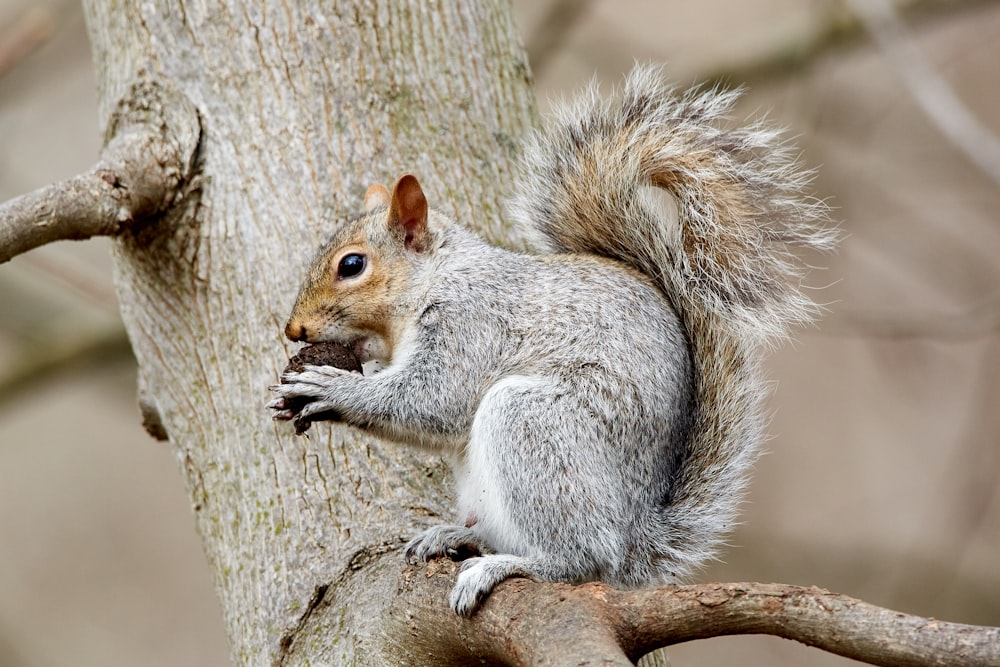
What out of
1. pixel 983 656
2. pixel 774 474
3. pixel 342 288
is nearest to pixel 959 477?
pixel 774 474

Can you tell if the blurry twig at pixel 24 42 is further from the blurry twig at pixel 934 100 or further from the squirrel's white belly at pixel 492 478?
the blurry twig at pixel 934 100

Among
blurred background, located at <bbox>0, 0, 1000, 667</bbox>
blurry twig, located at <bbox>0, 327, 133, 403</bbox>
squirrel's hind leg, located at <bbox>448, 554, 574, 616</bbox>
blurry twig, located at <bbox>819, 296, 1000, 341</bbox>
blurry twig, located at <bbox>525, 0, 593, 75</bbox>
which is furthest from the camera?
blurred background, located at <bbox>0, 0, 1000, 667</bbox>

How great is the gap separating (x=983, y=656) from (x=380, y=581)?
100cm

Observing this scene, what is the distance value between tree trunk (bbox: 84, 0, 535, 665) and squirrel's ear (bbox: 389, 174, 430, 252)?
0.44ft

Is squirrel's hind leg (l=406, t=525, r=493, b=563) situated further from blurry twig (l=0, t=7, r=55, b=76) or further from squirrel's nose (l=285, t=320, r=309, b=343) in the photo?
blurry twig (l=0, t=7, r=55, b=76)

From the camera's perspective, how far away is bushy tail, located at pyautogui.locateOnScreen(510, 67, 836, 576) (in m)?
2.09

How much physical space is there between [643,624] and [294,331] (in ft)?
Answer: 3.10

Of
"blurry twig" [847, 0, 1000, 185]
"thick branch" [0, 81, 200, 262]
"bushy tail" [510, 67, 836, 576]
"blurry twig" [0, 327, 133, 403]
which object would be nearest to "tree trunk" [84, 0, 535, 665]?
"thick branch" [0, 81, 200, 262]

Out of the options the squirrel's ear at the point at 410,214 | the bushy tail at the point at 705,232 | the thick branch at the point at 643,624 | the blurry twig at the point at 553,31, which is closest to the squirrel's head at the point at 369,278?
the squirrel's ear at the point at 410,214

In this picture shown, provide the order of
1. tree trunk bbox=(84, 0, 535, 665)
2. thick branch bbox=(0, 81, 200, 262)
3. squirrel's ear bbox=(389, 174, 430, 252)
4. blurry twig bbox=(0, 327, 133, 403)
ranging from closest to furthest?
thick branch bbox=(0, 81, 200, 262) < tree trunk bbox=(84, 0, 535, 665) < squirrel's ear bbox=(389, 174, 430, 252) < blurry twig bbox=(0, 327, 133, 403)

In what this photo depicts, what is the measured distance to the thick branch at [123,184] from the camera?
1.87 m

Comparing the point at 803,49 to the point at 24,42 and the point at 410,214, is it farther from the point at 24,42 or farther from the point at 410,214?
the point at 24,42

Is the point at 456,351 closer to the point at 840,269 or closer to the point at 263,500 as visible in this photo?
the point at 263,500

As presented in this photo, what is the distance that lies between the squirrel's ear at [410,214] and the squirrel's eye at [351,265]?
91mm
